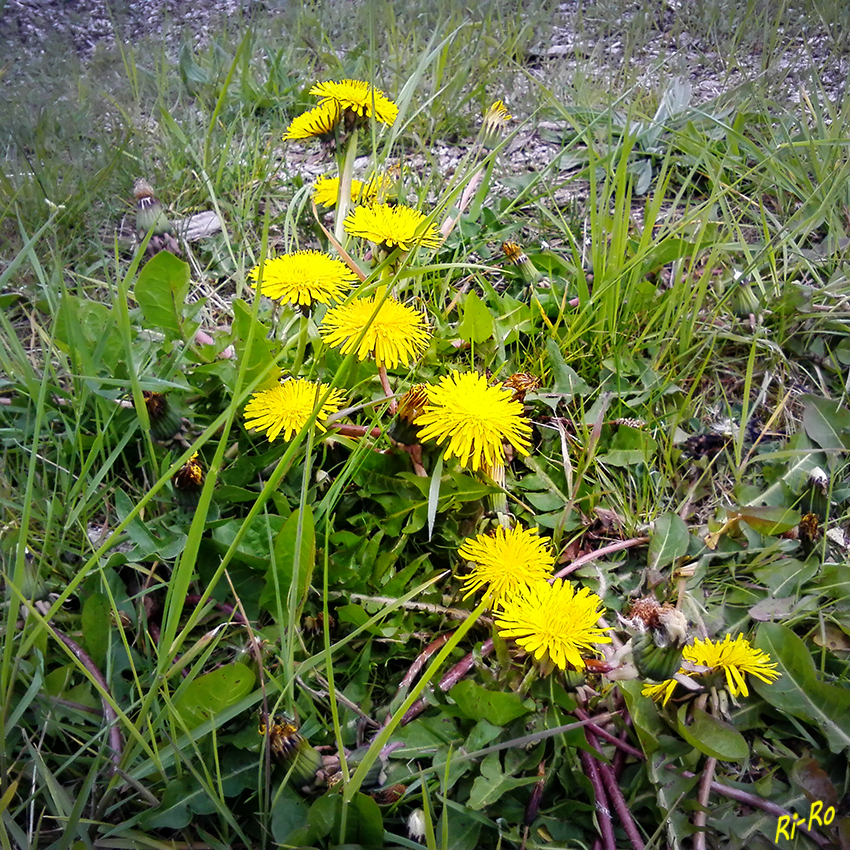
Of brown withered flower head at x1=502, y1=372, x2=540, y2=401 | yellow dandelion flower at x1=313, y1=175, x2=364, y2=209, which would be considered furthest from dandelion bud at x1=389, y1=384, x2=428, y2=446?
yellow dandelion flower at x1=313, y1=175, x2=364, y2=209

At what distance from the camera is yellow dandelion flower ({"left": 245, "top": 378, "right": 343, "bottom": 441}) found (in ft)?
3.76

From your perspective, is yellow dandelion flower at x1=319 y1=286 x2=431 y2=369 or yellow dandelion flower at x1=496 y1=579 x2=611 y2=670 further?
yellow dandelion flower at x1=319 y1=286 x2=431 y2=369

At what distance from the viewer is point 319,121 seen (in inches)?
60.3

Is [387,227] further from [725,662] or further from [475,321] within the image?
[725,662]

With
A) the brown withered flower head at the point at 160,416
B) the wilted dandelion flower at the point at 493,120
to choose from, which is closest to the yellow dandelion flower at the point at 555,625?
the brown withered flower head at the point at 160,416

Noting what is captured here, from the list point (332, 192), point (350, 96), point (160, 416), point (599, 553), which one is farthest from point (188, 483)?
point (350, 96)

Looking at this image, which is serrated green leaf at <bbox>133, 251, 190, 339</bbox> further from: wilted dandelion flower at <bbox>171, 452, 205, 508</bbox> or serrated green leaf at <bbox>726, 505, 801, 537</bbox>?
serrated green leaf at <bbox>726, 505, 801, 537</bbox>

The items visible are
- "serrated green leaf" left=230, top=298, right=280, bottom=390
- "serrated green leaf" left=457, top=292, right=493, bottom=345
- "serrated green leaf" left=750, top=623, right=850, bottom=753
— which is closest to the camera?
"serrated green leaf" left=750, top=623, right=850, bottom=753

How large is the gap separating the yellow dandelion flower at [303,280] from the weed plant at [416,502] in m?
0.01

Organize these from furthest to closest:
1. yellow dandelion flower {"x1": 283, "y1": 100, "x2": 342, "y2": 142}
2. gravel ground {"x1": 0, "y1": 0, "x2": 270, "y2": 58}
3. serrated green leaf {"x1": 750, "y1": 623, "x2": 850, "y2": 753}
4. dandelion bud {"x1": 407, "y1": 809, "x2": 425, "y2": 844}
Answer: gravel ground {"x1": 0, "y1": 0, "x2": 270, "y2": 58} < yellow dandelion flower {"x1": 283, "y1": 100, "x2": 342, "y2": 142} < serrated green leaf {"x1": 750, "y1": 623, "x2": 850, "y2": 753} < dandelion bud {"x1": 407, "y1": 809, "x2": 425, "y2": 844}

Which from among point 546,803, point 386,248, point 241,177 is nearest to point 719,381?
point 386,248

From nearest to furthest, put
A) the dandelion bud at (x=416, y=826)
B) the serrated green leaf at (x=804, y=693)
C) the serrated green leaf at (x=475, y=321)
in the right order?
the dandelion bud at (x=416, y=826) → the serrated green leaf at (x=804, y=693) → the serrated green leaf at (x=475, y=321)

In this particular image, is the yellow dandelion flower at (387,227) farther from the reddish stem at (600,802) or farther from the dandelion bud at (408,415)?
the reddish stem at (600,802)

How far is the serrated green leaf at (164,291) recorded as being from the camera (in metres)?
1.29
